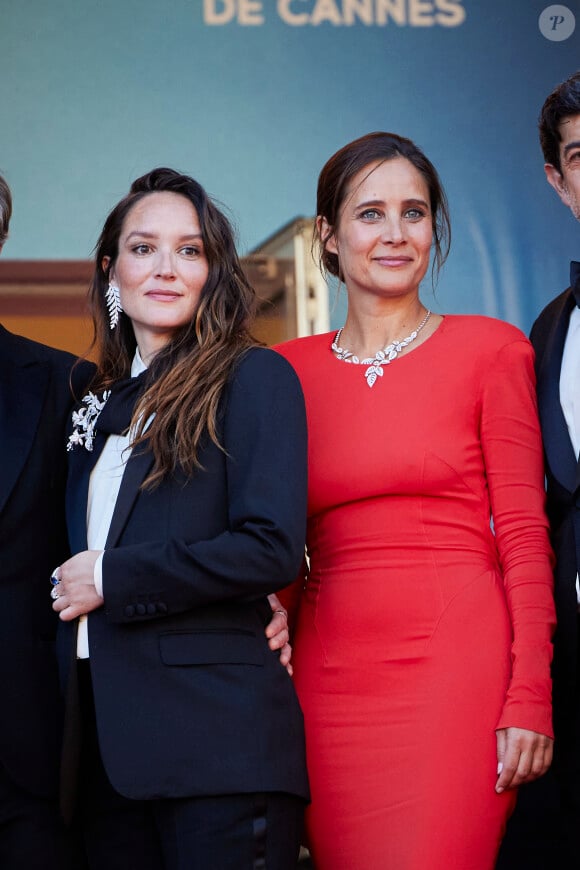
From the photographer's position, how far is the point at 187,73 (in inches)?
178

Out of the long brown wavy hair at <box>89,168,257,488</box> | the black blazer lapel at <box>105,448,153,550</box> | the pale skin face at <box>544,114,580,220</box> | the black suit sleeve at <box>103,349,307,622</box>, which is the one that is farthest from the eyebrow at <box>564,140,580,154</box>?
the black blazer lapel at <box>105,448,153,550</box>

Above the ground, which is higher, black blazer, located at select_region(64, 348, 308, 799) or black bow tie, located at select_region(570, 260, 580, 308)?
black bow tie, located at select_region(570, 260, 580, 308)

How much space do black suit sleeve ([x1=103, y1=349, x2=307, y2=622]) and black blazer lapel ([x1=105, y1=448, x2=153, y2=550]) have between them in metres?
0.06

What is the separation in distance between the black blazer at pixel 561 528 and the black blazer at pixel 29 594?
923mm

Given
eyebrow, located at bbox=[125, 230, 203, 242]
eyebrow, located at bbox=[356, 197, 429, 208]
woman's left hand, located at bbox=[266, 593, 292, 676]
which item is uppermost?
eyebrow, located at bbox=[356, 197, 429, 208]

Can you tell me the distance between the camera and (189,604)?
2010 millimetres

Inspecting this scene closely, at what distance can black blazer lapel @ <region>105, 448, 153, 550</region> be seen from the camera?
2096mm

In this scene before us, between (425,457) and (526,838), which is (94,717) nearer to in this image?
(425,457)

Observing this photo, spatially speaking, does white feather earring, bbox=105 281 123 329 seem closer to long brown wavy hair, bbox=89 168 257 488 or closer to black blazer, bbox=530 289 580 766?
long brown wavy hair, bbox=89 168 257 488

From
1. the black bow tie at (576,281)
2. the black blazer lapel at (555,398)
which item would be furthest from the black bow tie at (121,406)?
the black bow tie at (576,281)

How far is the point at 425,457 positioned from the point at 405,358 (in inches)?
10.0

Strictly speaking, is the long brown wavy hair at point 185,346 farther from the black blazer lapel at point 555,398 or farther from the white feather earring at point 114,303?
the black blazer lapel at point 555,398

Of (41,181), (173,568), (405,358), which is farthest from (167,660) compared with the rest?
(41,181)

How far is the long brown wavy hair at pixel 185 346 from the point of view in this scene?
7.00 feet
